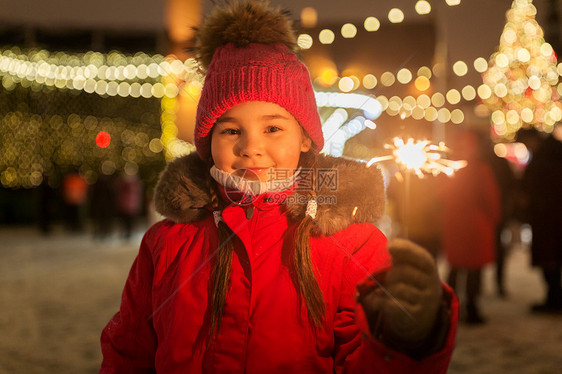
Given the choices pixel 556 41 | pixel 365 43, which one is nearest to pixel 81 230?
pixel 365 43

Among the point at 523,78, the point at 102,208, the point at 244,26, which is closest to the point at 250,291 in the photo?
the point at 244,26

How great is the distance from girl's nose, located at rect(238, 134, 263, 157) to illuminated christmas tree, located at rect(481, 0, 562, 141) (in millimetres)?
12320

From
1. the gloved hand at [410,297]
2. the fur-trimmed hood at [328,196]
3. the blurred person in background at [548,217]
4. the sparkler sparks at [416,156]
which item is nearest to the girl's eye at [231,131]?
the fur-trimmed hood at [328,196]

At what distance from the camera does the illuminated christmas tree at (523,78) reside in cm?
1261

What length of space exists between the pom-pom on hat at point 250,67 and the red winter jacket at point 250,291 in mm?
237

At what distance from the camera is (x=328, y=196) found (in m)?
1.56

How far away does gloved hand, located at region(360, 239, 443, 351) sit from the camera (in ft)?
3.56

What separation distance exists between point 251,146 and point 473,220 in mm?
3878

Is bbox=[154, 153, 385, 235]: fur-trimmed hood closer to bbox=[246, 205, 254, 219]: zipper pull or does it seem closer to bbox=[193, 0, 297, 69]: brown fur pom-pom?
bbox=[246, 205, 254, 219]: zipper pull

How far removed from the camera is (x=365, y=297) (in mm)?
1195

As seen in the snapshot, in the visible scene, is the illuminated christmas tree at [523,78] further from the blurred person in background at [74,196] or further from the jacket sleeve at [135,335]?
the jacket sleeve at [135,335]

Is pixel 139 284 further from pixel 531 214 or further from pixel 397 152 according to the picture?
pixel 531 214

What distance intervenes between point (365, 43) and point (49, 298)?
7.33m

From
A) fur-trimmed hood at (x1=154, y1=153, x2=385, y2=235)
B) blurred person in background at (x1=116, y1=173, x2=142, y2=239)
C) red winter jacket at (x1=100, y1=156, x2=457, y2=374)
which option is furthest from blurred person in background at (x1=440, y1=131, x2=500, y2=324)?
blurred person in background at (x1=116, y1=173, x2=142, y2=239)
